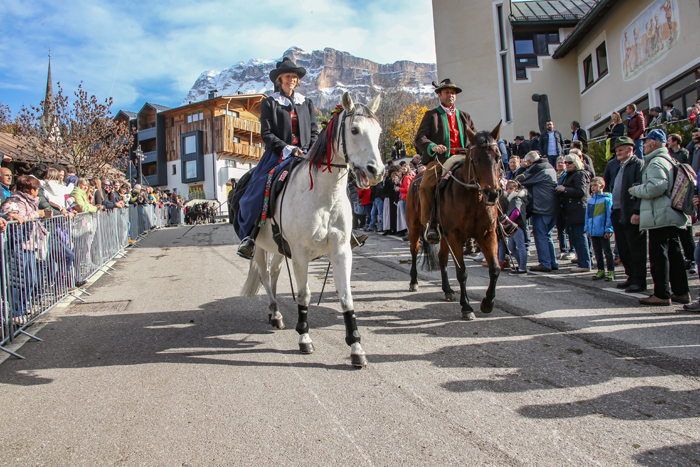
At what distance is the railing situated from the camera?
4.94 m

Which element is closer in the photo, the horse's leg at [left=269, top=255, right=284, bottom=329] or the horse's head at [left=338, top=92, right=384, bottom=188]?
the horse's head at [left=338, top=92, right=384, bottom=188]

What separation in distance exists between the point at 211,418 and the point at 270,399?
1.48 ft

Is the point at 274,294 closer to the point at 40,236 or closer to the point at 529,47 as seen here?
the point at 40,236

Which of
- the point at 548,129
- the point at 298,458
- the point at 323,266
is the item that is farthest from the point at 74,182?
the point at 548,129

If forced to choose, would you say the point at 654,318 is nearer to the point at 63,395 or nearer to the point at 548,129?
the point at 63,395

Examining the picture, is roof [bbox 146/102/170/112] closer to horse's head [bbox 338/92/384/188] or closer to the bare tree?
the bare tree

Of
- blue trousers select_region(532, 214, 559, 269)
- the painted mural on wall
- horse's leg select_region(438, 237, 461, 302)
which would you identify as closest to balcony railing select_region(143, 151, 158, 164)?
the painted mural on wall

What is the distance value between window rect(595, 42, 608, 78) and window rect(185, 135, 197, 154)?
145ft

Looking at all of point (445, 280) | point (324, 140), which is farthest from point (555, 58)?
point (324, 140)

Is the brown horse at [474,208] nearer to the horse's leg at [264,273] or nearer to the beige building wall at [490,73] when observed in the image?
the horse's leg at [264,273]

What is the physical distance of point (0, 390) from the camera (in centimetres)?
363

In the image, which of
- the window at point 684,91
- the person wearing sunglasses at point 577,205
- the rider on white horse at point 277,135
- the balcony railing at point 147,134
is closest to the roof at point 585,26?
the window at point 684,91

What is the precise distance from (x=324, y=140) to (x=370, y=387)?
90.0 inches

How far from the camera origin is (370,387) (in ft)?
11.2
